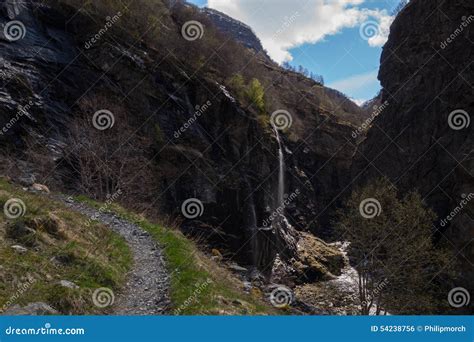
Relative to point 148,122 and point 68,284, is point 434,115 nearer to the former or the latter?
point 148,122

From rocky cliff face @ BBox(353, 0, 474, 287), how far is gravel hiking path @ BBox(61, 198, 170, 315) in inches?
1413

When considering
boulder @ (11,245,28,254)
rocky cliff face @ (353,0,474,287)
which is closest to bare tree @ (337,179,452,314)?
rocky cliff face @ (353,0,474,287)

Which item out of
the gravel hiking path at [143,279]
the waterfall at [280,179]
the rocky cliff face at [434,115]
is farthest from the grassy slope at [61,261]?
the waterfall at [280,179]

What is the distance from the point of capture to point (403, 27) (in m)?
65.4

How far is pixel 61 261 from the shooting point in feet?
35.2

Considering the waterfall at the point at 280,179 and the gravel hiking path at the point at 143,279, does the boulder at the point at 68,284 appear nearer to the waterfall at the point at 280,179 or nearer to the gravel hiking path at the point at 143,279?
the gravel hiking path at the point at 143,279

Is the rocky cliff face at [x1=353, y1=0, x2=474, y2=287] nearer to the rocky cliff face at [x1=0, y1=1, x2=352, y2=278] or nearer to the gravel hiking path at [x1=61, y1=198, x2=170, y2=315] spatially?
the rocky cliff face at [x1=0, y1=1, x2=352, y2=278]

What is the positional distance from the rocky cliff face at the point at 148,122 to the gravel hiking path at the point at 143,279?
9676mm

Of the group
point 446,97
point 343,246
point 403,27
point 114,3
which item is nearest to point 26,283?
point 114,3

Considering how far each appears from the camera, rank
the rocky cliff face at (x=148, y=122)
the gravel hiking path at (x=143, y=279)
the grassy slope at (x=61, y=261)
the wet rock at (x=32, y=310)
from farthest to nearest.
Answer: the rocky cliff face at (x=148, y=122) < the gravel hiking path at (x=143, y=279) < the grassy slope at (x=61, y=261) < the wet rock at (x=32, y=310)

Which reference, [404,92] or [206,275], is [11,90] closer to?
[206,275]

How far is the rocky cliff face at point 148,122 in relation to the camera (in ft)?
98.0

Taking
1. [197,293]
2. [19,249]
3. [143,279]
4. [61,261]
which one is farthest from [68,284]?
[143,279]

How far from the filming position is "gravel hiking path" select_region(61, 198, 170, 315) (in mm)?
10023
